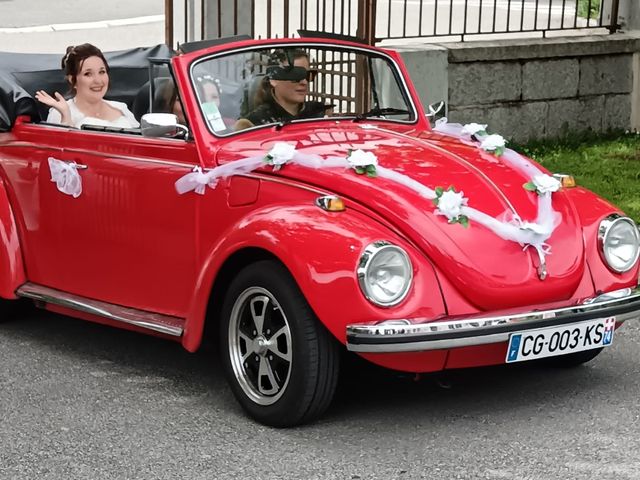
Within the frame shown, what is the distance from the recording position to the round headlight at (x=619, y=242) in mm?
5707

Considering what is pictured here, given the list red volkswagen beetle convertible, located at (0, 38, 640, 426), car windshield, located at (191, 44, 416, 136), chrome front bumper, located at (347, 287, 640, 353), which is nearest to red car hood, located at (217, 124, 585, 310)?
red volkswagen beetle convertible, located at (0, 38, 640, 426)

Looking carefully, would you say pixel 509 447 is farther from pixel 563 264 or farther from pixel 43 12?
pixel 43 12

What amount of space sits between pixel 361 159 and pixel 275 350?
87cm

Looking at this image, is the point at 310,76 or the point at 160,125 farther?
the point at 310,76

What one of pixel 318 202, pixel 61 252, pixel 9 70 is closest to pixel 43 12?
pixel 9 70

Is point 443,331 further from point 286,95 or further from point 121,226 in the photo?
point 121,226

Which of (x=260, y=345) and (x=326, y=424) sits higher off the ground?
(x=260, y=345)

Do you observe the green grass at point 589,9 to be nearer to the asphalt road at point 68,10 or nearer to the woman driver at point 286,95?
the woman driver at point 286,95

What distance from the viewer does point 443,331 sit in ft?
16.6

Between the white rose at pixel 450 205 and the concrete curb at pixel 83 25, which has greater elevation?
the white rose at pixel 450 205

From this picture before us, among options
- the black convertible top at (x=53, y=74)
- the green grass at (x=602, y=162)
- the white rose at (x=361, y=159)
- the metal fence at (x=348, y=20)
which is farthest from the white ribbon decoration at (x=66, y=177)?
the green grass at (x=602, y=162)

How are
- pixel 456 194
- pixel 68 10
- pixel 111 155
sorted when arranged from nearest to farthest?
pixel 456 194, pixel 111 155, pixel 68 10

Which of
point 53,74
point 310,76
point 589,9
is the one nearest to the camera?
point 310,76

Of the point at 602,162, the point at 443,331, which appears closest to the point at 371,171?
the point at 443,331
